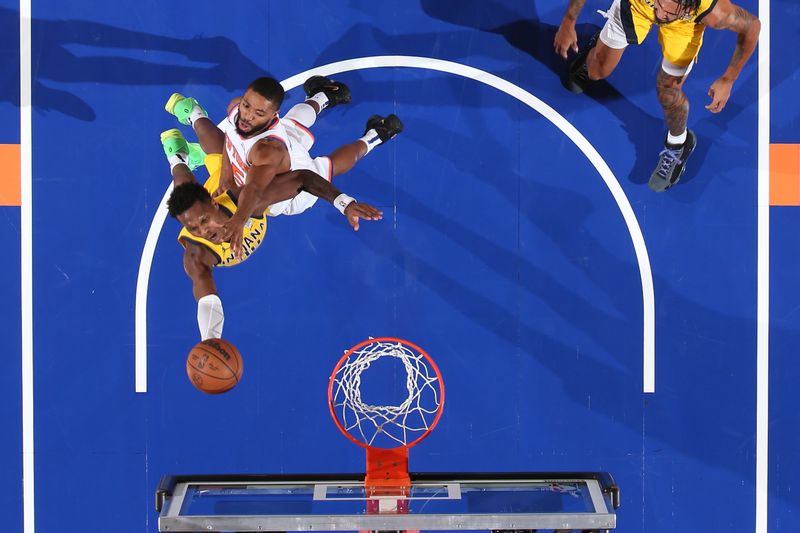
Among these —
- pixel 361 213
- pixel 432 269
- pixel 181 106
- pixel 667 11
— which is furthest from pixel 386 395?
pixel 667 11

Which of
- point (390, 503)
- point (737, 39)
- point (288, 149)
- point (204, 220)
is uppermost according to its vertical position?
point (737, 39)

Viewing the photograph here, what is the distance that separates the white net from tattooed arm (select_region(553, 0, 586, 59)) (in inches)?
107

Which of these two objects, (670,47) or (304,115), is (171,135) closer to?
(304,115)

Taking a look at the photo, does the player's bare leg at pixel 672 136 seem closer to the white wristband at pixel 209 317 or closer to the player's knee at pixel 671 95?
the player's knee at pixel 671 95

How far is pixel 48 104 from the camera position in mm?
7840

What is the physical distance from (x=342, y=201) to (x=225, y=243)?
100 cm

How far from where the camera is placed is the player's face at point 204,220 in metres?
7.08

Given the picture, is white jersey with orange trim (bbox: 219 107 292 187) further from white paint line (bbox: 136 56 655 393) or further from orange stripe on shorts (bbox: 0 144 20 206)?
orange stripe on shorts (bbox: 0 144 20 206)

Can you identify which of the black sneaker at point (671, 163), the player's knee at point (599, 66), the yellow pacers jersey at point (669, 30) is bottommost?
the black sneaker at point (671, 163)

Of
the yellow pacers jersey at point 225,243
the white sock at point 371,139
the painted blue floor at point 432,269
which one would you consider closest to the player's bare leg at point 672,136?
the painted blue floor at point 432,269

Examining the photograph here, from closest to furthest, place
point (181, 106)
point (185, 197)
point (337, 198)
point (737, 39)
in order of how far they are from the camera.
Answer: point (185, 197), point (337, 198), point (737, 39), point (181, 106)

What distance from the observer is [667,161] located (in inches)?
307

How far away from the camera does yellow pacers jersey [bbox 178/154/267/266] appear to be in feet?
24.1

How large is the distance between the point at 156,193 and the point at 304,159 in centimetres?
129
